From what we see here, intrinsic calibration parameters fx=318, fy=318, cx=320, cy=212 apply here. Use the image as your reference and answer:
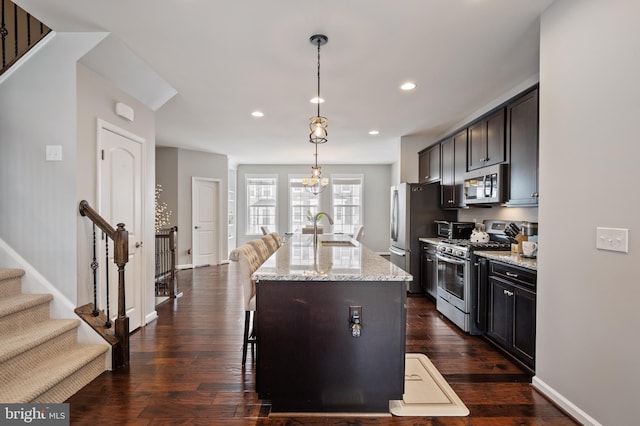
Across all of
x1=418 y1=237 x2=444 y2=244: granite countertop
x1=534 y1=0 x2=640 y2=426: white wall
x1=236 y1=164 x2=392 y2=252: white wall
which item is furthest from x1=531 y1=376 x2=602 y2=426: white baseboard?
x1=236 y1=164 x2=392 y2=252: white wall

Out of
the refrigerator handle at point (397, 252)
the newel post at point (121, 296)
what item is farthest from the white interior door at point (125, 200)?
the refrigerator handle at point (397, 252)

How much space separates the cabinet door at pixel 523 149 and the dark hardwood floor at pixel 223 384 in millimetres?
1486

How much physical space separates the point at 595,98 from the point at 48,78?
12.6 feet

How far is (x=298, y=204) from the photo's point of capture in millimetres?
9070

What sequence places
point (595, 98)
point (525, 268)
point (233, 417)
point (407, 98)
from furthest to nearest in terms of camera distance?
point (407, 98) < point (525, 268) < point (233, 417) < point (595, 98)

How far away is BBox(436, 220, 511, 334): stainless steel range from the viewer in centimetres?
328

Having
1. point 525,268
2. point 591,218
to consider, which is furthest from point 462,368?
point 591,218

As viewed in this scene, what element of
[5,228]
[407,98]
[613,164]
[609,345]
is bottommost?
[609,345]

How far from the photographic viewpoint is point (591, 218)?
184 centimetres

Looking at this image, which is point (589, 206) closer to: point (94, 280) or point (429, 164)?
point (429, 164)

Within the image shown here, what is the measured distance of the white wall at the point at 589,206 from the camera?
162cm

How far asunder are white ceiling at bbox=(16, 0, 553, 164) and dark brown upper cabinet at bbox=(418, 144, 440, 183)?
49 cm

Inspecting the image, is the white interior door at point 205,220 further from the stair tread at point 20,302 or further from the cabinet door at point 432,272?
the cabinet door at point 432,272

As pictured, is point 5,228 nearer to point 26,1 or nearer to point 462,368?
point 26,1
